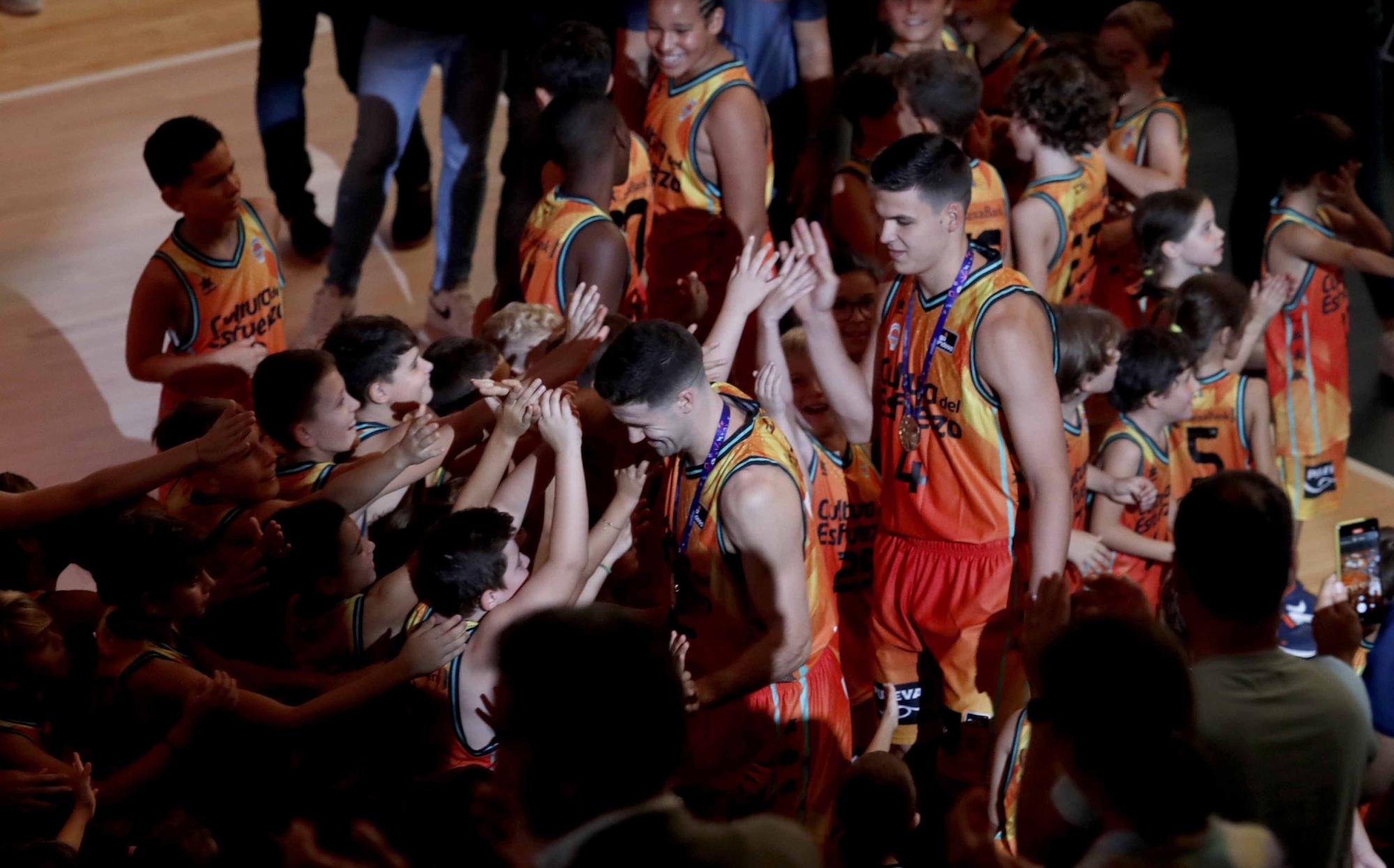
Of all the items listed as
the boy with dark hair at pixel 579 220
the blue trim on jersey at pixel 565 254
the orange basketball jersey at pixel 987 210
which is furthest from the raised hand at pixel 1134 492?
the blue trim on jersey at pixel 565 254

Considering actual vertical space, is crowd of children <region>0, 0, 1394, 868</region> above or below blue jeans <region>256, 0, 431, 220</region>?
above

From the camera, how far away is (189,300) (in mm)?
4293

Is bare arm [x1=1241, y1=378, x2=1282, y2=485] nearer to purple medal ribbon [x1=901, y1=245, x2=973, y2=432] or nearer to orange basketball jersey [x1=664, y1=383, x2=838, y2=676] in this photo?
purple medal ribbon [x1=901, y1=245, x2=973, y2=432]

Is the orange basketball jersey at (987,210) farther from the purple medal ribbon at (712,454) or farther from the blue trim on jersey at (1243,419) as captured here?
the purple medal ribbon at (712,454)

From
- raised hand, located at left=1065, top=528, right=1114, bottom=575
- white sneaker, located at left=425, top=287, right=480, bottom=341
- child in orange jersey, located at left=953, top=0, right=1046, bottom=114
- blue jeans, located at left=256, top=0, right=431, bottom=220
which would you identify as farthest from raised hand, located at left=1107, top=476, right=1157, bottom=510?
blue jeans, located at left=256, top=0, right=431, bottom=220

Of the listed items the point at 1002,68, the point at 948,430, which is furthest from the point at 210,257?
the point at 1002,68

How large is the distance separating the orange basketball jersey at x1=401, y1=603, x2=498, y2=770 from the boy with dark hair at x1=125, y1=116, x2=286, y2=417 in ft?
5.10

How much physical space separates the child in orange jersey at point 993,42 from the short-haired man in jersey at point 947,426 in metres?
2.82

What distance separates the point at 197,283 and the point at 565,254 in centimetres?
116

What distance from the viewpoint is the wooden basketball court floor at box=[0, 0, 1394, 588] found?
18.9ft

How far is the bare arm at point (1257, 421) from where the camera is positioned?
14.4ft

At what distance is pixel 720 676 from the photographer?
2.96 m

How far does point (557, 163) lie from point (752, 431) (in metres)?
1.68

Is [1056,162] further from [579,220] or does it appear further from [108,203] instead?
[108,203]
